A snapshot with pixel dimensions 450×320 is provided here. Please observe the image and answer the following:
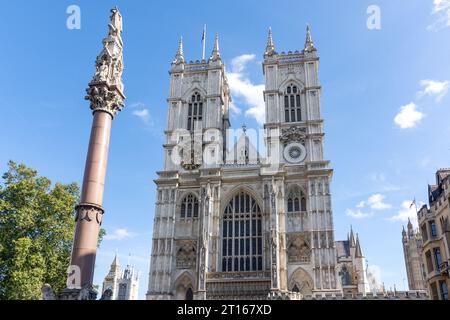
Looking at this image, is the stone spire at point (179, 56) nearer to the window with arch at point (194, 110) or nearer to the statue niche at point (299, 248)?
the window with arch at point (194, 110)

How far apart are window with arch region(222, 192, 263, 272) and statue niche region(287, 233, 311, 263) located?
2574 millimetres

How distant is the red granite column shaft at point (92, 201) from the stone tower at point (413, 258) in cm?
6194

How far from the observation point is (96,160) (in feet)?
52.9

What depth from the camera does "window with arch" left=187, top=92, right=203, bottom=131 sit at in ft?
147

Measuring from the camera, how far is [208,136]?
43.0 m

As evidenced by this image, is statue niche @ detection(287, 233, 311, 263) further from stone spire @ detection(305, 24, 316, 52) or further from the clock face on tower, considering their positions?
stone spire @ detection(305, 24, 316, 52)

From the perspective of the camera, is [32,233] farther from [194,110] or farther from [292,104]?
[292,104]

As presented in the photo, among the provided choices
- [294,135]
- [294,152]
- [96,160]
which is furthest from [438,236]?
[96,160]

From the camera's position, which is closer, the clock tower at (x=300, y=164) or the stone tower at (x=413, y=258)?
the clock tower at (x=300, y=164)

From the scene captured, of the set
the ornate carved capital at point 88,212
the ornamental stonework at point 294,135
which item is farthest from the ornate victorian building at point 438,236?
the ornate carved capital at point 88,212

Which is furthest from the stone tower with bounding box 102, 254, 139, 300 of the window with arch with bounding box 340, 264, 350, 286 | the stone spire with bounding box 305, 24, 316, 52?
the stone spire with bounding box 305, 24, 316, 52

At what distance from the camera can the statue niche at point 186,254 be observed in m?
38.3

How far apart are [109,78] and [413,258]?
66.8 m
